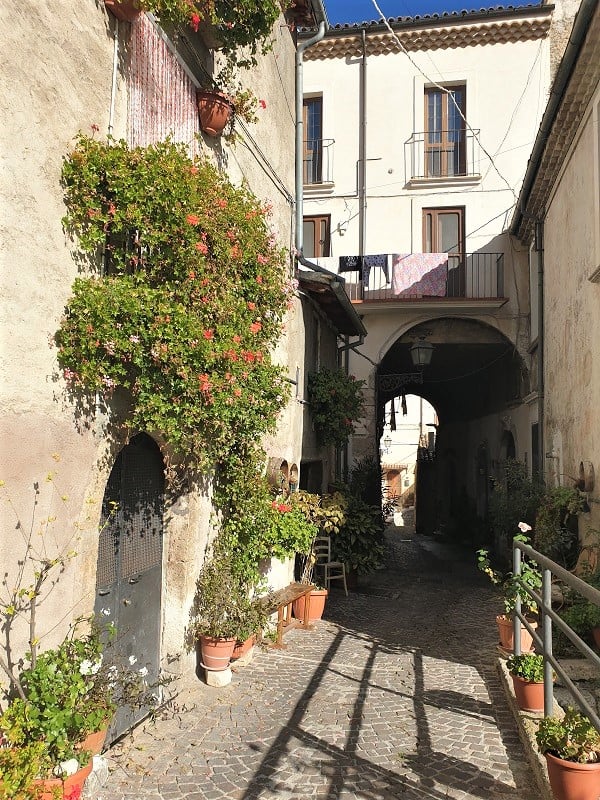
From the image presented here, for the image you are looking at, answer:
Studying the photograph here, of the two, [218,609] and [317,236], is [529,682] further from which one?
[317,236]

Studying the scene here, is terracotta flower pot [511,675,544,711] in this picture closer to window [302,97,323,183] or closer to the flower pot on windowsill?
the flower pot on windowsill

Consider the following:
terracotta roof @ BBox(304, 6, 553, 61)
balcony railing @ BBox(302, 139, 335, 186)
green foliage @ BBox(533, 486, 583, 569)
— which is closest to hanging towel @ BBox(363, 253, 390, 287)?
balcony railing @ BBox(302, 139, 335, 186)

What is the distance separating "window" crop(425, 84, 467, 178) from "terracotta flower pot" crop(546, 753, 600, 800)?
1407cm

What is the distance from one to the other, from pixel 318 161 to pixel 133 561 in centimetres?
1321

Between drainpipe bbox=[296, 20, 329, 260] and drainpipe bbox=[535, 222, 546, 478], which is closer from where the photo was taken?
drainpipe bbox=[296, 20, 329, 260]

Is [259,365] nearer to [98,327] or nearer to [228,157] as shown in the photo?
[98,327]

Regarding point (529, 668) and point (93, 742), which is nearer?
point (93, 742)

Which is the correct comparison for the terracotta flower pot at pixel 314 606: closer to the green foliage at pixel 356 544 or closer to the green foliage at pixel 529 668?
the green foliage at pixel 356 544

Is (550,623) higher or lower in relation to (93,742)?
higher

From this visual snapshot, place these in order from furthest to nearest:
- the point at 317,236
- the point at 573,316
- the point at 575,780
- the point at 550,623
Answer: the point at 317,236, the point at 573,316, the point at 550,623, the point at 575,780

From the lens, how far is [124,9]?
4562mm

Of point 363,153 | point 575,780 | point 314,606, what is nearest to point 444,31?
point 363,153

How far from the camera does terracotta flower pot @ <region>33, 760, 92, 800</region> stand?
3208mm

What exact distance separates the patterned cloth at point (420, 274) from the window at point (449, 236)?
53cm
